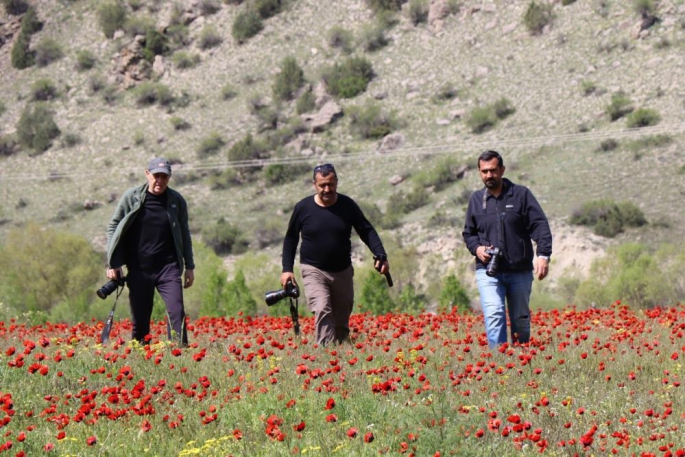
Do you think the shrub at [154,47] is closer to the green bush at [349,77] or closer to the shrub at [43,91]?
the shrub at [43,91]

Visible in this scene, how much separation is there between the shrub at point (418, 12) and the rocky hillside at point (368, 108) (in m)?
0.08

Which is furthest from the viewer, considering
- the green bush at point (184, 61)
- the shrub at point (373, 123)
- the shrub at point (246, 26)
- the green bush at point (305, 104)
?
the shrub at point (246, 26)

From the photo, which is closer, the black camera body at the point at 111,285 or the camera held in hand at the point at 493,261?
the camera held in hand at the point at 493,261

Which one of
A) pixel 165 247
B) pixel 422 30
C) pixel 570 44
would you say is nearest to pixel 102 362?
pixel 165 247

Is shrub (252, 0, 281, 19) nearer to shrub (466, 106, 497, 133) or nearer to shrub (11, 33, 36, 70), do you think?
shrub (11, 33, 36, 70)

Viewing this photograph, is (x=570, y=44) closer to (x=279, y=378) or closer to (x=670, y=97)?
(x=670, y=97)

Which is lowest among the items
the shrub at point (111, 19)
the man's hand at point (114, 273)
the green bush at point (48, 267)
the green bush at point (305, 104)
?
the man's hand at point (114, 273)

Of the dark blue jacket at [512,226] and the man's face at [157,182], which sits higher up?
the man's face at [157,182]

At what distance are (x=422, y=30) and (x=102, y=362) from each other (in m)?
52.7

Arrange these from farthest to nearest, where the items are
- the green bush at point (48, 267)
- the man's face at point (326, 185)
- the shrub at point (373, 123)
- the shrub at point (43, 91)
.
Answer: the shrub at point (43, 91) → the shrub at point (373, 123) → the green bush at point (48, 267) → the man's face at point (326, 185)

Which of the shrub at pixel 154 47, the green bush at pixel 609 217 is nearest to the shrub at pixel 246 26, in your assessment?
the shrub at pixel 154 47

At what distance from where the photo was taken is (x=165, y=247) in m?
9.17

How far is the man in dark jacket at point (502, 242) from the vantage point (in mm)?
8375

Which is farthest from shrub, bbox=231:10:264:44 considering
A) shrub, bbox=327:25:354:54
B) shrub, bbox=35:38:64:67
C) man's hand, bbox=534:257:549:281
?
man's hand, bbox=534:257:549:281
